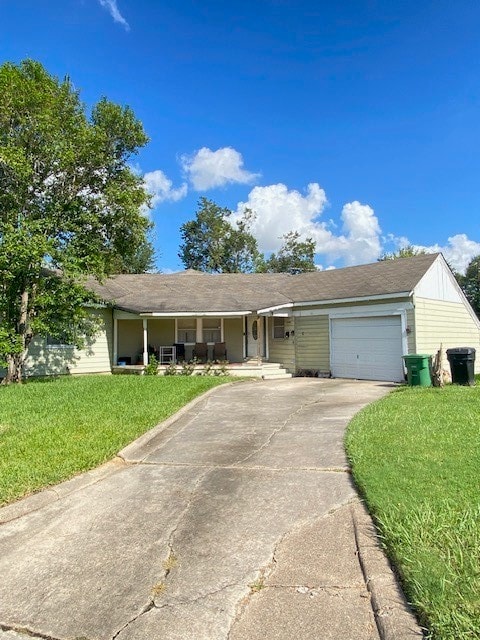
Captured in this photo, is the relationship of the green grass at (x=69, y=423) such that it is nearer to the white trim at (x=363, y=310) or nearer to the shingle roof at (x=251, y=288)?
the shingle roof at (x=251, y=288)

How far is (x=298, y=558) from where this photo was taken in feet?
10.6

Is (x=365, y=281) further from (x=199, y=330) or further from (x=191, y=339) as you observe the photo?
(x=191, y=339)

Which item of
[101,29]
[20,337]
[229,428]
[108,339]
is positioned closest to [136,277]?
[108,339]

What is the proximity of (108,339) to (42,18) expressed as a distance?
422 inches

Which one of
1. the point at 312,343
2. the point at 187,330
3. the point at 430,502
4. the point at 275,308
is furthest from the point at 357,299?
the point at 430,502

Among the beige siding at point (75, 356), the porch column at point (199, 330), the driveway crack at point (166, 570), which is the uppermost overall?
the porch column at point (199, 330)

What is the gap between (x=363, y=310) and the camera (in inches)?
607

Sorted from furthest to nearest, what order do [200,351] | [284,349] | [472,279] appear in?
1. [472,279]
2. [284,349]
3. [200,351]

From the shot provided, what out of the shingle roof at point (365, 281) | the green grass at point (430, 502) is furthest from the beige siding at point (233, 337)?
the green grass at point (430, 502)

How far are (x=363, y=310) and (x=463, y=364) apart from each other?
3952 mm

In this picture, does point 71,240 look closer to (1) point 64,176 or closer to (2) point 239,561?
(1) point 64,176

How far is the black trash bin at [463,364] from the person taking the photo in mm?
12344

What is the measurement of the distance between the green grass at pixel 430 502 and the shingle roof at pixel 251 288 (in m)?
8.59

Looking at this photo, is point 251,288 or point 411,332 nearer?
point 411,332
